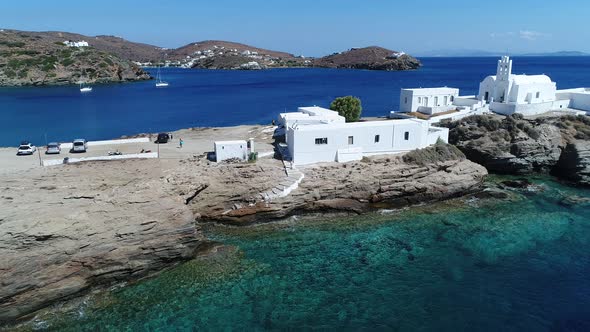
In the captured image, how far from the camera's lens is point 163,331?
19.1 m

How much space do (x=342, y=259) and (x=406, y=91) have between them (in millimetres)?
31959

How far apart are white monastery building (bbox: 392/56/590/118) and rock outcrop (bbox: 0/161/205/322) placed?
34.5 m

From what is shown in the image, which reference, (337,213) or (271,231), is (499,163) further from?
(271,231)

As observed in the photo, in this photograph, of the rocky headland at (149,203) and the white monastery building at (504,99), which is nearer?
the rocky headland at (149,203)

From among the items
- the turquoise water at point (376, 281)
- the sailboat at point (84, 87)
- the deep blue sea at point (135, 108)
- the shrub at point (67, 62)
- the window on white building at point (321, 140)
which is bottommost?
the turquoise water at point (376, 281)

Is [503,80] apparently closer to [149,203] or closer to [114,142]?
[149,203]

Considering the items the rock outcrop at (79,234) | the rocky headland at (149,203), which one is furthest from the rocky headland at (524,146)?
the rock outcrop at (79,234)

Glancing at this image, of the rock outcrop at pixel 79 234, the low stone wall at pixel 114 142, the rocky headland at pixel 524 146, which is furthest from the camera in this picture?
the rocky headland at pixel 524 146

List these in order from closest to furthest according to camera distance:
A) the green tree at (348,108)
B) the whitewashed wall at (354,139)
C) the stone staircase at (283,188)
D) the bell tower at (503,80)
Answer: the stone staircase at (283,188) < the whitewashed wall at (354,139) < the green tree at (348,108) < the bell tower at (503,80)

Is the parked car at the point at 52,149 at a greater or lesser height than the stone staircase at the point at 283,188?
greater

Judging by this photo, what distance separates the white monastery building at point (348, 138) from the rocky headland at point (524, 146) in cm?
623

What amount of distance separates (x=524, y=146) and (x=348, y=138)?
1961 cm

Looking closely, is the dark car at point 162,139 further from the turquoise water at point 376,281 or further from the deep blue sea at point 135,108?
the deep blue sea at point 135,108

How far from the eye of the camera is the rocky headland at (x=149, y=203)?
21375 millimetres
